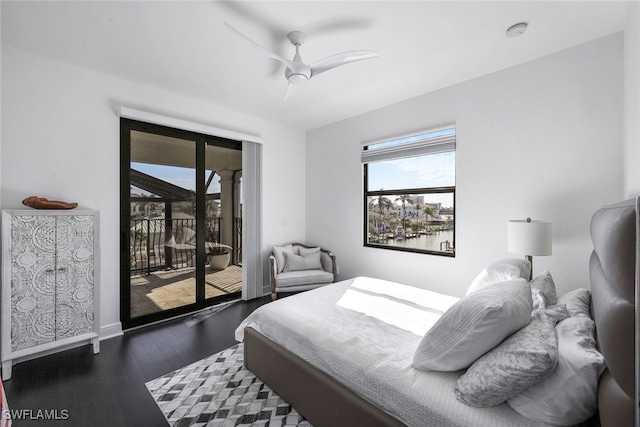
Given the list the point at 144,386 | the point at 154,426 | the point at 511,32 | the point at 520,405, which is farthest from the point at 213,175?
the point at 520,405

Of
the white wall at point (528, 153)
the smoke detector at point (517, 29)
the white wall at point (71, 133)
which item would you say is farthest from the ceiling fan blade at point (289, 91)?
the smoke detector at point (517, 29)

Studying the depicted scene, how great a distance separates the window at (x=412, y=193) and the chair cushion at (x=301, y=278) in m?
0.81

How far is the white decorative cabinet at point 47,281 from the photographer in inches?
86.4

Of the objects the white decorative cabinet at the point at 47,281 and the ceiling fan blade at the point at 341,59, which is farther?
the white decorative cabinet at the point at 47,281

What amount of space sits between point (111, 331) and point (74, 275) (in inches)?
32.3

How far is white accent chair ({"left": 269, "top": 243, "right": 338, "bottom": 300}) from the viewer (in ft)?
12.5

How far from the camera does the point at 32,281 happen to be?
90.2 inches

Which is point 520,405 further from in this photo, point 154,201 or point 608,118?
point 154,201

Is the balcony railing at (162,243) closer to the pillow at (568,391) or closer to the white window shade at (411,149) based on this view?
the white window shade at (411,149)

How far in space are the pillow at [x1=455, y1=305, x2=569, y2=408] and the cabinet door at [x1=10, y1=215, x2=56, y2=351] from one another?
3.15m

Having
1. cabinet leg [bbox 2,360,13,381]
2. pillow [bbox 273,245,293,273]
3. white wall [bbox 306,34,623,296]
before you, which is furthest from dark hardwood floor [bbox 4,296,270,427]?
white wall [bbox 306,34,623,296]

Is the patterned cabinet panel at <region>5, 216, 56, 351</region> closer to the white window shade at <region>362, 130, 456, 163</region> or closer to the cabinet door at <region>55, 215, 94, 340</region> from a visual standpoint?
the cabinet door at <region>55, 215, 94, 340</region>

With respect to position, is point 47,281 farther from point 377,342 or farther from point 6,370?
point 377,342

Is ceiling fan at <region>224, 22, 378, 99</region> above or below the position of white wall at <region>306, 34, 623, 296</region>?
above
